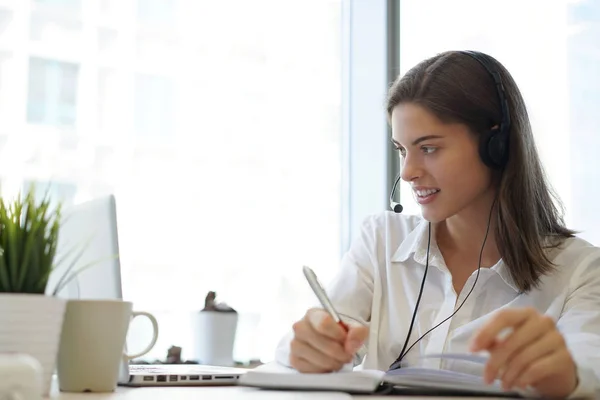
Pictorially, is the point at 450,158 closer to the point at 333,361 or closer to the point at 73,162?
the point at 333,361

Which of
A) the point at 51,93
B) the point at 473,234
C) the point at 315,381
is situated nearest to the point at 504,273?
the point at 473,234

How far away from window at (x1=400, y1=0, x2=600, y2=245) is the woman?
0.30m

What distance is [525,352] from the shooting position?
101 cm

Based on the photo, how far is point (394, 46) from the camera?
2924 mm

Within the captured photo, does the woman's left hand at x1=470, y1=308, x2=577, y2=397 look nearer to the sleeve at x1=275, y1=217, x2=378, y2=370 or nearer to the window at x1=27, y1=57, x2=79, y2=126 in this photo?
the sleeve at x1=275, y1=217, x2=378, y2=370

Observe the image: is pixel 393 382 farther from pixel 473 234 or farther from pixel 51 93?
pixel 51 93

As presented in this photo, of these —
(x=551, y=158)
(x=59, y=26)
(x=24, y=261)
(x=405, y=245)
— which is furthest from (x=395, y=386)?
(x=59, y=26)

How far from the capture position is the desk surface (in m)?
0.99

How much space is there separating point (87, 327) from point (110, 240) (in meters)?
0.16

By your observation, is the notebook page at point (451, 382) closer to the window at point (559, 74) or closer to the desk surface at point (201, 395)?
the desk surface at point (201, 395)

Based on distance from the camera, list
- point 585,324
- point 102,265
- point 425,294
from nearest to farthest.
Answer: point 102,265, point 585,324, point 425,294

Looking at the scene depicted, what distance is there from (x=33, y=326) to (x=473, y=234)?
107cm

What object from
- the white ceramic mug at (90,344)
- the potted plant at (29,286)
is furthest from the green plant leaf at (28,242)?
the white ceramic mug at (90,344)

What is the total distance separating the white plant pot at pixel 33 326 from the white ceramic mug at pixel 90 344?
0.08m
